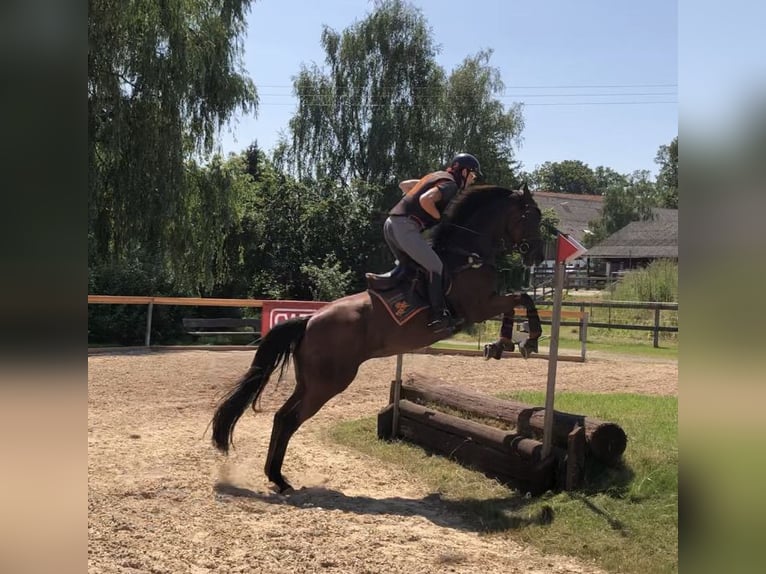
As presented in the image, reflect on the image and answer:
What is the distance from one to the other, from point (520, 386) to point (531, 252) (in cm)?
451

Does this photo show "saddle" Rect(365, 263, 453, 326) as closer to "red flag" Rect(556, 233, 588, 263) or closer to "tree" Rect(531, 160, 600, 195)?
"red flag" Rect(556, 233, 588, 263)

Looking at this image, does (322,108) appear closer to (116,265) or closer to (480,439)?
(116,265)

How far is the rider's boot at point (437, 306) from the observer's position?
4801 mm

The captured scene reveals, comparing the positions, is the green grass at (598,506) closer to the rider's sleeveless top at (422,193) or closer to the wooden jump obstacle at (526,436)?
the wooden jump obstacle at (526,436)

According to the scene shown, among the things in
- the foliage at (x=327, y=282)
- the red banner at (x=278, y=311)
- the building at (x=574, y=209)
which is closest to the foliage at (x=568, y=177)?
the building at (x=574, y=209)

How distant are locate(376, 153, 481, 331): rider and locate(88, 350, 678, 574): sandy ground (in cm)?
147

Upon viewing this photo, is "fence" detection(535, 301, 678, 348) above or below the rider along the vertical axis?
below

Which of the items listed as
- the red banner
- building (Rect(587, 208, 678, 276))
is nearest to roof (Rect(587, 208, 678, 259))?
building (Rect(587, 208, 678, 276))

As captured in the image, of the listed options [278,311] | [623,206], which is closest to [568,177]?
[623,206]

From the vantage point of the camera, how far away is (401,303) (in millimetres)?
4820

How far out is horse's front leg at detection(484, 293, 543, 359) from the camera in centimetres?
488

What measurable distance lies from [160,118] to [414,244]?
8.29m
